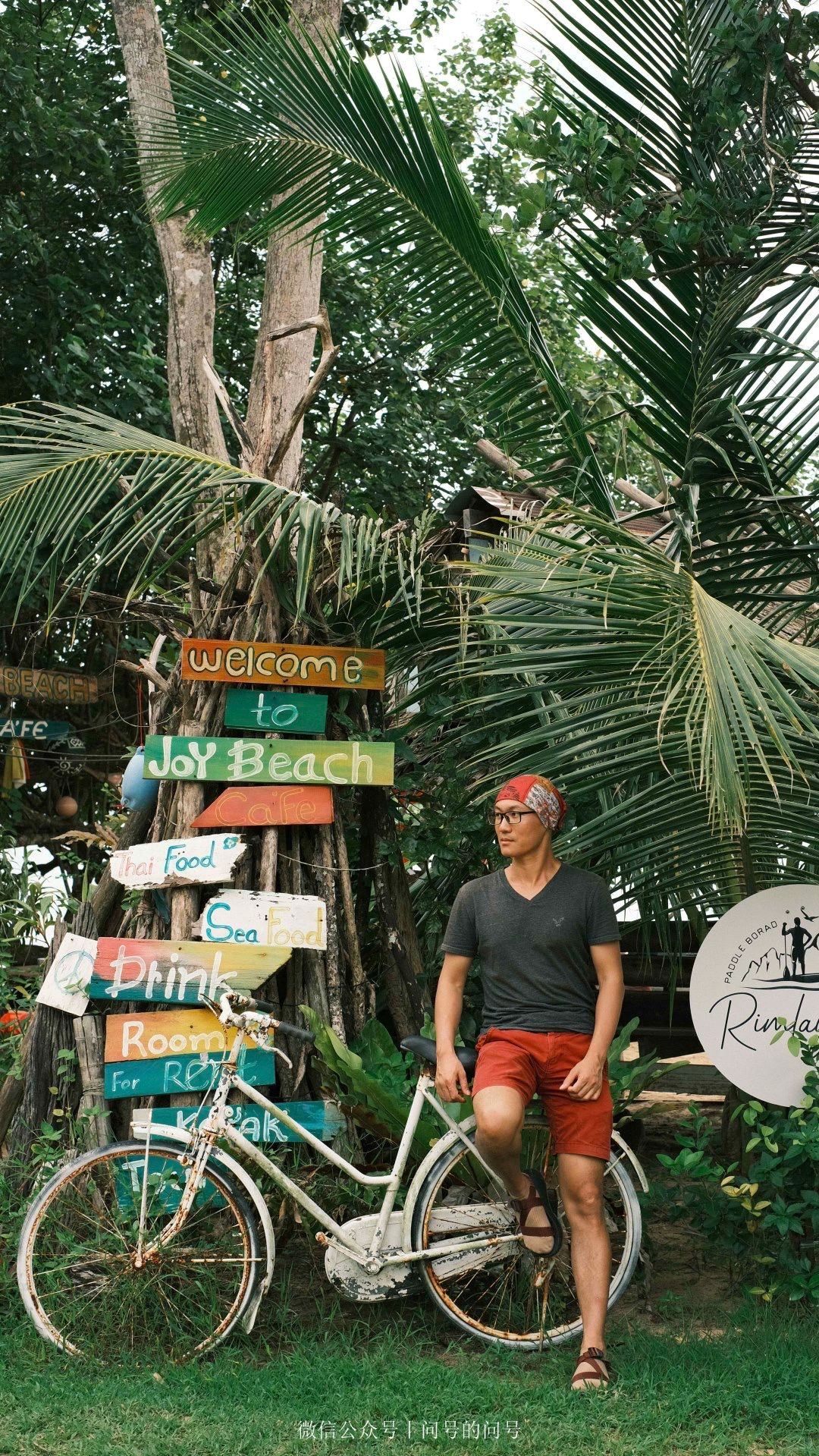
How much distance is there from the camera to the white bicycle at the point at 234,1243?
403 cm

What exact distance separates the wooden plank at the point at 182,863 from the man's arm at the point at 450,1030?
→ 0.95 metres

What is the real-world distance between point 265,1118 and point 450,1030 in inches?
35.1

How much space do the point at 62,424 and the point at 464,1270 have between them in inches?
121

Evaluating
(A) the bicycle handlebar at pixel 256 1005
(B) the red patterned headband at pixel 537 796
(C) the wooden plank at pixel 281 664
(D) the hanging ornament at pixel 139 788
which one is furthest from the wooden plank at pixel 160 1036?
(B) the red patterned headband at pixel 537 796

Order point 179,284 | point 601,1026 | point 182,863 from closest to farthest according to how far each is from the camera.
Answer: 1. point 601,1026
2. point 182,863
3. point 179,284

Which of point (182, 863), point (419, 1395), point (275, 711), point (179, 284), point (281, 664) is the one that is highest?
point (179, 284)

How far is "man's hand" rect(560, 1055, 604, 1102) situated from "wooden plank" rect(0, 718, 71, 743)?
7154 mm

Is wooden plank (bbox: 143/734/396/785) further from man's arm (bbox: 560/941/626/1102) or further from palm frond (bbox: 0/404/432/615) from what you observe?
man's arm (bbox: 560/941/626/1102)

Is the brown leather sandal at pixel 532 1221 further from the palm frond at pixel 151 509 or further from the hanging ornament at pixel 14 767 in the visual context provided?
the hanging ornament at pixel 14 767

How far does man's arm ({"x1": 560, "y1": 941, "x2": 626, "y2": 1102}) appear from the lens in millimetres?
3904

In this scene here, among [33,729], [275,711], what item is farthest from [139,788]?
Result: [33,729]

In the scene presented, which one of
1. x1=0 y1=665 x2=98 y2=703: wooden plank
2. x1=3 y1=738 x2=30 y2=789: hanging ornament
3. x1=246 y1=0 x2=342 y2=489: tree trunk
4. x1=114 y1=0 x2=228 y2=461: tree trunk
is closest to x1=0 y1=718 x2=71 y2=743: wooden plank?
x1=3 y1=738 x2=30 y2=789: hanging ornament

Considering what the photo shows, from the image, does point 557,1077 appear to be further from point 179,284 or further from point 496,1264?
point 179,284

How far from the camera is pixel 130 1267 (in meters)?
4.04
